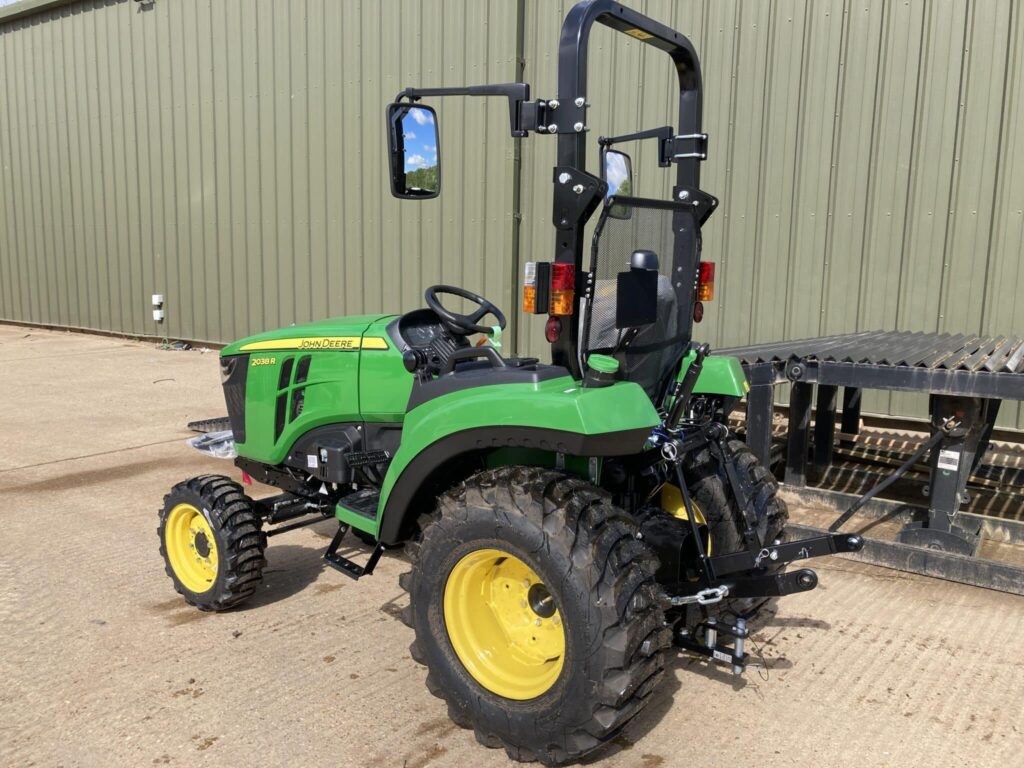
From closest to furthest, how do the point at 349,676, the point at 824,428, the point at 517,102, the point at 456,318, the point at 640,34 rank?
the point at 517,102 → the point at 640,34 → the point at 349,676 → the point at 456,318 → the point at 824,428

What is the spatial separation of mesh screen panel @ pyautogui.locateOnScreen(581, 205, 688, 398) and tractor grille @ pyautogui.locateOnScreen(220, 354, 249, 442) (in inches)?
76.2

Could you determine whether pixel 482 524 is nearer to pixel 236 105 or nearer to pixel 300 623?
pixel 300 623

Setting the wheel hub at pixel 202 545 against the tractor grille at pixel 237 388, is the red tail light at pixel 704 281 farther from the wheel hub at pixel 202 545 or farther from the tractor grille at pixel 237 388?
the wheel hub at pixel 202 545

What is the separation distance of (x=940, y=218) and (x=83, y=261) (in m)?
12.1

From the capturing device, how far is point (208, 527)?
11.7 ft

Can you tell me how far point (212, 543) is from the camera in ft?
11.7

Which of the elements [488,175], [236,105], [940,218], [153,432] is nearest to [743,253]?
[940,218]

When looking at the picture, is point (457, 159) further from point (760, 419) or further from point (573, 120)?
point (573, 120)

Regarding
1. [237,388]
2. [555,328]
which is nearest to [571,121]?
[555,328]

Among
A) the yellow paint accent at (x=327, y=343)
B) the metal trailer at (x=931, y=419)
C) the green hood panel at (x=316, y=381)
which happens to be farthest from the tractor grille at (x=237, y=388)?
the metal trailer at (x=931, y=419)

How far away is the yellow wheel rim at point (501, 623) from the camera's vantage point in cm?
264

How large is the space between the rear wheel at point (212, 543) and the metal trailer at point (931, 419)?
2719 millimetres

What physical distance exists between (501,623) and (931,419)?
256 centimetres

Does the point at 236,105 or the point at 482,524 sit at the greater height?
the point at 236,105
